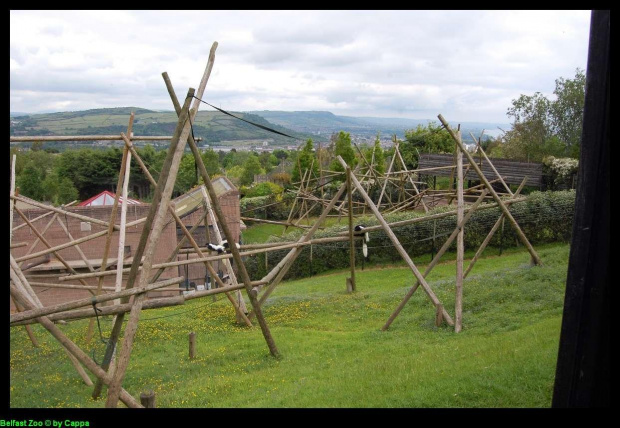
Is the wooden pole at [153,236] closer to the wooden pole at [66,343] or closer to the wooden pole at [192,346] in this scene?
the wooden pole at [66,343]

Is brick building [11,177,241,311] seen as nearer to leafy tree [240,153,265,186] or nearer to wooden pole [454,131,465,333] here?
wooden pole [454,131,465,333]

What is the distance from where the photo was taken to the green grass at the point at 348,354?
711cm

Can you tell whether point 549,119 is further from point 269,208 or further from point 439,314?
point 439,314

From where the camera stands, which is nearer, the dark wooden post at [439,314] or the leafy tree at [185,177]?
the dark wooden post at [439,314]

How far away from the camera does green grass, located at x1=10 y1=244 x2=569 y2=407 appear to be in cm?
711

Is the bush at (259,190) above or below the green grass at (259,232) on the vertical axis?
above

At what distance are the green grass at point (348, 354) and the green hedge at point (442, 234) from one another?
16.1ft

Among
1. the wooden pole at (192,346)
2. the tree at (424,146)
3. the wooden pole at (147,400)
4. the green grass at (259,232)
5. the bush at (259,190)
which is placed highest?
the tree at (424,146)

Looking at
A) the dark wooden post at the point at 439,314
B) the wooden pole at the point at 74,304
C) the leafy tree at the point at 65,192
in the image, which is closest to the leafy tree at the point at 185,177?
the leafy tree at the point at 65,192

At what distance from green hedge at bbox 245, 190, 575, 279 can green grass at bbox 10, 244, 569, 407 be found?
16.1 ft

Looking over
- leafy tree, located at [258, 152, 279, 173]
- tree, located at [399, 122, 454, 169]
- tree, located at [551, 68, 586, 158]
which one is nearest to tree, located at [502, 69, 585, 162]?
tree, located at [551, 68, 586, 158]

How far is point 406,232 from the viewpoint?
21328 millimetres

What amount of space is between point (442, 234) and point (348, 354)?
34.0 feet
